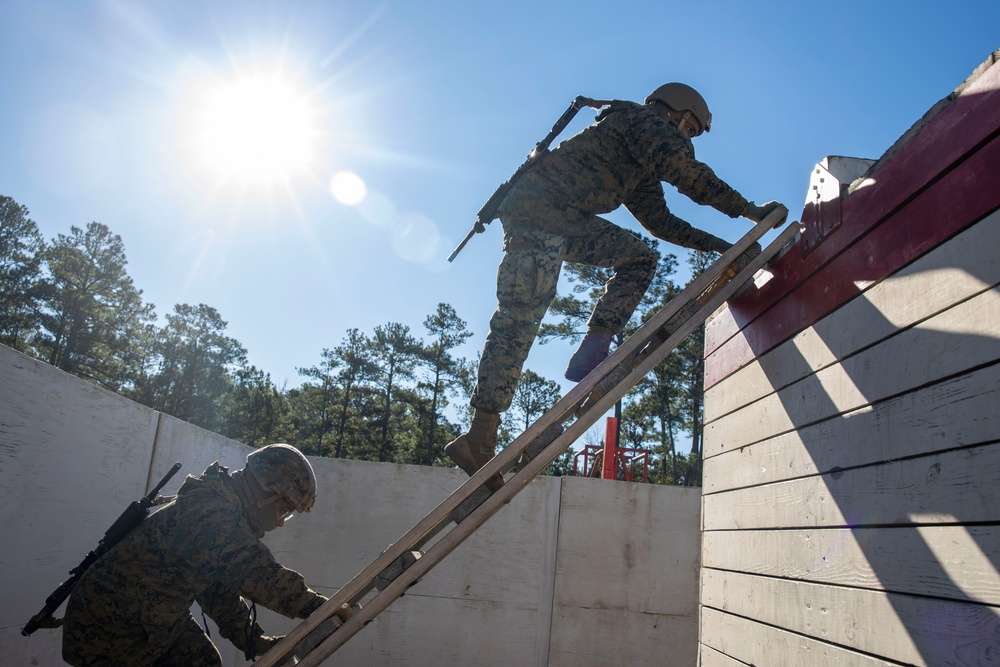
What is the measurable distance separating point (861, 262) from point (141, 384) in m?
33.6

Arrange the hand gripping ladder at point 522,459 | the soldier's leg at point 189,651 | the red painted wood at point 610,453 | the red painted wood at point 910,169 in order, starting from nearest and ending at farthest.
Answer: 1. the red painted wood at point 910,169
2. the hand gripping ladder at point 522,459
3. the soldier's leg at point 189,651
4. the red painted wood at point 610,453

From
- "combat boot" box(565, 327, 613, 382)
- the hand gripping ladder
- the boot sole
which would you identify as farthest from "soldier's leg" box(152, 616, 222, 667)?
"combat boot" box(565, 327, 613, 382)

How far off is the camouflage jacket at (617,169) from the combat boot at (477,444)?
92 centimetres

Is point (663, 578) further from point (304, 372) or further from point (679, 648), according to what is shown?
point (304, 372)

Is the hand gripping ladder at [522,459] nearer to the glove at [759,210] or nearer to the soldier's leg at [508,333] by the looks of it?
the glove at [759,210]

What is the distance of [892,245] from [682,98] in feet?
4.72

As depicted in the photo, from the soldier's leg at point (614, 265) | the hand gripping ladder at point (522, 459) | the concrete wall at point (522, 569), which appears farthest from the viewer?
the concrete wall at point (522, 569)

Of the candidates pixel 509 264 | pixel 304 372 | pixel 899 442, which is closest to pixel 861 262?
pixel 899 442

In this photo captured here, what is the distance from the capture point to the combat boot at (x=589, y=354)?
2.88 m

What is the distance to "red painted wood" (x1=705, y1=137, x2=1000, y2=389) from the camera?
165 cm

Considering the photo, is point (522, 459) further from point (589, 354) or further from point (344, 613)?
point (344, 613)

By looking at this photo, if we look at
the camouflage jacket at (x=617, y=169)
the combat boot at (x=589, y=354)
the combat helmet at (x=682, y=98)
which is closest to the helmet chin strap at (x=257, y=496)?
the combat boot at (x=589, y=354)

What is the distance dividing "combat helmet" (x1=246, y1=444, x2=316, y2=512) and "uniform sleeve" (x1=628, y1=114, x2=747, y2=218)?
6.34 ft

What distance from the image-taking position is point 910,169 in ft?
6.45
